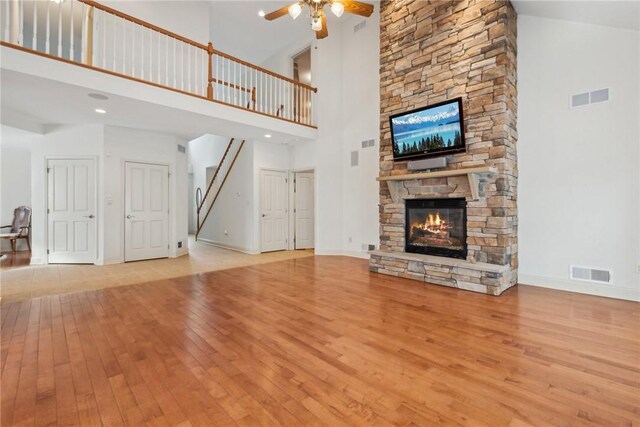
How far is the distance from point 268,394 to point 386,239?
3.75 meters

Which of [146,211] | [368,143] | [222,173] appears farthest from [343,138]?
[146,211]

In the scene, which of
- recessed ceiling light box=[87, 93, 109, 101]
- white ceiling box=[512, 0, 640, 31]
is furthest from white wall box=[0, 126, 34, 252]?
white ceiling box=[512, 0, 640, 31]

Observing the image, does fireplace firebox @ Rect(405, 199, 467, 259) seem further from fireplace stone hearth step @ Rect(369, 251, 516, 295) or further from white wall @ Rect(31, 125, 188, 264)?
white wall @ Rect(31, 125, 188, 264)

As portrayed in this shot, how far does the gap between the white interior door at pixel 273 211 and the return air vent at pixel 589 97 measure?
5806 mm

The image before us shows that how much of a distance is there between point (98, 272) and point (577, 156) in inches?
296

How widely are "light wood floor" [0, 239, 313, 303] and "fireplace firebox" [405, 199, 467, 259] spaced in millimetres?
2916

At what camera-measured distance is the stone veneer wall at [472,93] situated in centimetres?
387

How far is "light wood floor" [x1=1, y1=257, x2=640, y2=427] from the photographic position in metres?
1.60

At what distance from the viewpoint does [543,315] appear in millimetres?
2996

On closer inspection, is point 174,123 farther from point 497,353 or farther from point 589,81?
point 589,81

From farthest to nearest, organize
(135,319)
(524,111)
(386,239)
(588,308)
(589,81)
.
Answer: (386,239)
(524,111)
(589,81)
(588,308)
(135,319)

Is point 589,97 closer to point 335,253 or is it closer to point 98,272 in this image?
point 335,253

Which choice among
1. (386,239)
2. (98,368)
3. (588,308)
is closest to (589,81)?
(588,308)

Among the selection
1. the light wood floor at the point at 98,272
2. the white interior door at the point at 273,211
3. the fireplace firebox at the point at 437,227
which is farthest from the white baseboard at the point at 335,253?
the fireplace firebox at the point at 437,227
